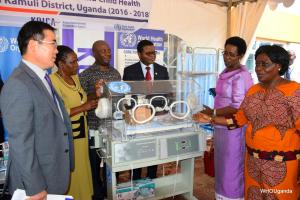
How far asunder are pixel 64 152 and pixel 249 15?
4427 millimetres

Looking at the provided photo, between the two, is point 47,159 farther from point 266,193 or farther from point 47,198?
point 266,193

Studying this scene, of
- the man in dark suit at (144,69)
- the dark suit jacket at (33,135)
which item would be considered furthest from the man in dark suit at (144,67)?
Result: the dark suit jacket at (33,135)

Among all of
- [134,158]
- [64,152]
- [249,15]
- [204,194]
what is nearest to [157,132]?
[134,158]

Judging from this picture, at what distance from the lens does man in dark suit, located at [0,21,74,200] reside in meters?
1.36

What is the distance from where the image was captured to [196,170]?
4.04 meters

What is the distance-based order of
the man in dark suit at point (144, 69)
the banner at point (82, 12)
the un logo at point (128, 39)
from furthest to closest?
the un logo at point (128, 39) → the banner at point (82, 12) → the man in dark suit at point (144, 69)

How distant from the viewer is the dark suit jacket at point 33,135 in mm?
1357

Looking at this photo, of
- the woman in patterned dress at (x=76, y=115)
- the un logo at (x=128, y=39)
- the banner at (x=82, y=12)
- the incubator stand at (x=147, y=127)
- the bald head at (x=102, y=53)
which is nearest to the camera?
the incubator stand at (x=147, y=127)

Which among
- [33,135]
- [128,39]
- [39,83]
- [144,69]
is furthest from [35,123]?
[128,39]

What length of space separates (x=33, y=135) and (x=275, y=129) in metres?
1.48

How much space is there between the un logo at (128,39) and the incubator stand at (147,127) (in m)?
1.82

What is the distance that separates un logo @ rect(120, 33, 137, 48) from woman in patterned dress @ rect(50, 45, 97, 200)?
71.1 inches

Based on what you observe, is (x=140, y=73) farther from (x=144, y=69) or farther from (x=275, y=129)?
(x=275, y=129)

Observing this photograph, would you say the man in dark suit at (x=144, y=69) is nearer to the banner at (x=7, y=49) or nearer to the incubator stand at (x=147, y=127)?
the incubator stand at (x=147, y=127)
